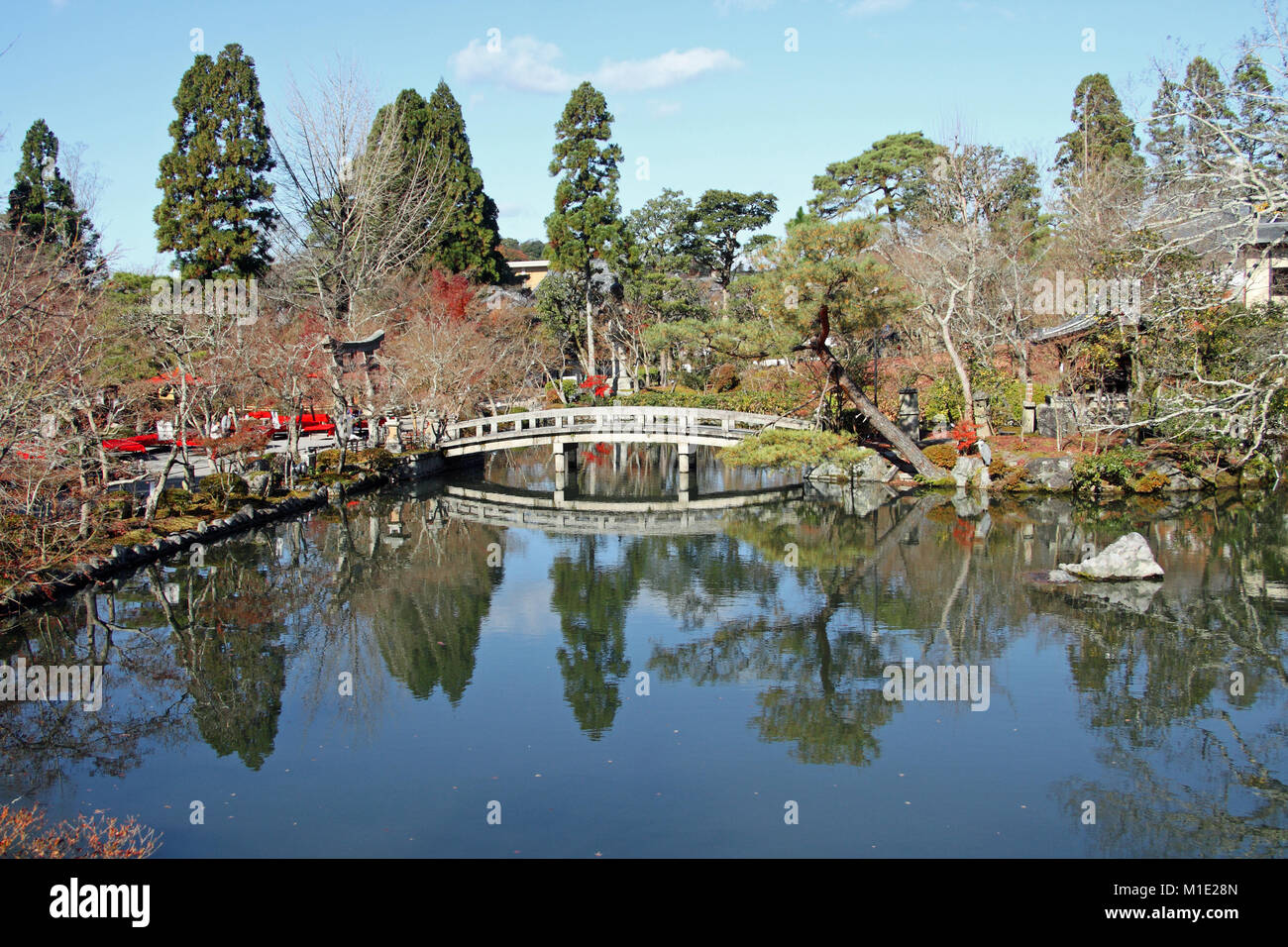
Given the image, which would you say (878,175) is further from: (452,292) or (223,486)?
(223,486)

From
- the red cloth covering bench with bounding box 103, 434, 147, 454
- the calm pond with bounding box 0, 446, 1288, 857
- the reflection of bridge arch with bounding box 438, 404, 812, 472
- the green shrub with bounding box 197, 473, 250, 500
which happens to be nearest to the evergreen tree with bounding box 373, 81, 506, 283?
the reflection of bridge arch with bounding box 438, 404, 812, 472

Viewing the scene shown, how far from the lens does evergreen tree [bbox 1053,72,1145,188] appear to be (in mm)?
32625

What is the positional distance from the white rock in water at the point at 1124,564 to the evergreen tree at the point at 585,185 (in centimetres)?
2242

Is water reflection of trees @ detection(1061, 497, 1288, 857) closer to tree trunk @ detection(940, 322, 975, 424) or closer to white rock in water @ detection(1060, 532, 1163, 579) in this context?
white rock in water @ detection(1060, 532, 1163, 579)

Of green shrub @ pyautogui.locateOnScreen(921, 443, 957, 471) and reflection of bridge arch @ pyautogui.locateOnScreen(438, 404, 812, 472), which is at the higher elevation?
reflection of bridge arch @ pyautogui.locateOnScreen(438, 404, 812, 472)

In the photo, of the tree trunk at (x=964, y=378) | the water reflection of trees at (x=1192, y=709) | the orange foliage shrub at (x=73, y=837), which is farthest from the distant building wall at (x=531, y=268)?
the orange foliage shrub at (x=73, y=837)

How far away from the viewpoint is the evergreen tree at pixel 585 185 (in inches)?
1298

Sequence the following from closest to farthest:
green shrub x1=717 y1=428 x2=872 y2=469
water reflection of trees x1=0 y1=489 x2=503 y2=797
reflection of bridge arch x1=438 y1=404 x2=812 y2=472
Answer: water reflection of trees x1=0 y1=489 x2=503 y2=797, green shrub x1=717 y1=428 x2=872 y2=469, reflection of bridge arch x1=438 y1=404 x2=812 y2=472

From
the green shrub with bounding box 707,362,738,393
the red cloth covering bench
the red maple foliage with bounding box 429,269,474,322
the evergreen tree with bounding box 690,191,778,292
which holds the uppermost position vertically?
the evergreen tree with bounding box 690,191,778,292

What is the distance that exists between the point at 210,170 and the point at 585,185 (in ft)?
38.4

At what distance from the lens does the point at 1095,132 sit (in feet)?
110

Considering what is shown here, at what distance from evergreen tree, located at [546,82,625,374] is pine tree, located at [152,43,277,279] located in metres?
9.36
